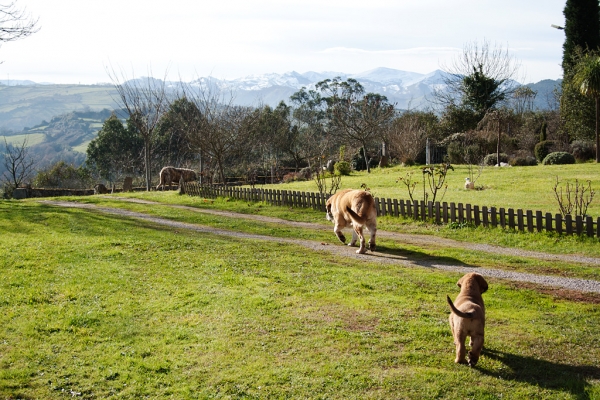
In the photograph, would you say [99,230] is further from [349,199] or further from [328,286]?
[328,286]

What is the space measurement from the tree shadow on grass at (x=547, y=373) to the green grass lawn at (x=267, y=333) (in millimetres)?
21

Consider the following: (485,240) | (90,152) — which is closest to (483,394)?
(485,240)

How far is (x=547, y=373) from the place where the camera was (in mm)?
6254

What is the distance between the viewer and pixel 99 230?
640 inches

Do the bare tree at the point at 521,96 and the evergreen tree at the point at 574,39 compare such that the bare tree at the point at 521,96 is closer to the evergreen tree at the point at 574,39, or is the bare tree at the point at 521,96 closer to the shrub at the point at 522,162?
the evergreen tree at the point at 574,39

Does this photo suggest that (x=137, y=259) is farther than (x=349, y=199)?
No

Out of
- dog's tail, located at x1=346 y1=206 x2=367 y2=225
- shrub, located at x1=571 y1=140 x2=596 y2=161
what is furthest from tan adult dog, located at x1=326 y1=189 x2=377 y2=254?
shrub, located at x1=571 y1=140 x2=596 y2=161

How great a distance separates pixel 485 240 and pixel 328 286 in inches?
256

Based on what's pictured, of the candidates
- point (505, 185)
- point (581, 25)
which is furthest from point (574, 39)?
point (505, 185)

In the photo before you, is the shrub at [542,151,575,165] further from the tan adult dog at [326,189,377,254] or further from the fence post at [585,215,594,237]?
the tan adult dog at [326,189,377,254]

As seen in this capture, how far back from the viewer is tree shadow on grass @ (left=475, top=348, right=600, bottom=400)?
5871 mm

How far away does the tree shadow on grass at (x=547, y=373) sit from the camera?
587 cm

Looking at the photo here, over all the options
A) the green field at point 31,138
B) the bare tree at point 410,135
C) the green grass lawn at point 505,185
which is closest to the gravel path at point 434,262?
the green grass lawn at point 505,185

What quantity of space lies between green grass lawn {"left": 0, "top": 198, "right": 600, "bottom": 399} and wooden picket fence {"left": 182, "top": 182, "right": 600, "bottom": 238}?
4.90 metres
